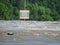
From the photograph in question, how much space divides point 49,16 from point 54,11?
250 cm

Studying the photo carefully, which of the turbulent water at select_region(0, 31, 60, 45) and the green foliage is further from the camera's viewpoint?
the green foliage

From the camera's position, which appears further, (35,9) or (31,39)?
(35,9)

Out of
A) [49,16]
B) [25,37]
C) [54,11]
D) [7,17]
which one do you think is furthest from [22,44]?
[54,11]

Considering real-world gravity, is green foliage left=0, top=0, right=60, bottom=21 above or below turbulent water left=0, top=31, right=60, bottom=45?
below

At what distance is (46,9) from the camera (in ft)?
100

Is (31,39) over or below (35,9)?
over

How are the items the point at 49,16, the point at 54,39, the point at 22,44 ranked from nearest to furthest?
the point at 22,44
the point at 54,39
the point at 49,16

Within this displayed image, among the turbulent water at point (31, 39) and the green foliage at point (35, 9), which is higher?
the turbulent water at point (31, 39)

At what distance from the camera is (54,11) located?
1234 inches

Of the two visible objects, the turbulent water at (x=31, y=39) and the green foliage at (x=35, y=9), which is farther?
the green foliage at (x=35, y=9)

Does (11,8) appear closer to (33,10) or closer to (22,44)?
(33,10)

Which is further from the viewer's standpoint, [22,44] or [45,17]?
[45,17]

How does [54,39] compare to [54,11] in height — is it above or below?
above

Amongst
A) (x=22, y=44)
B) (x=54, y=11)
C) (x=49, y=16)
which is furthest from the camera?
(x=54, y=11)
